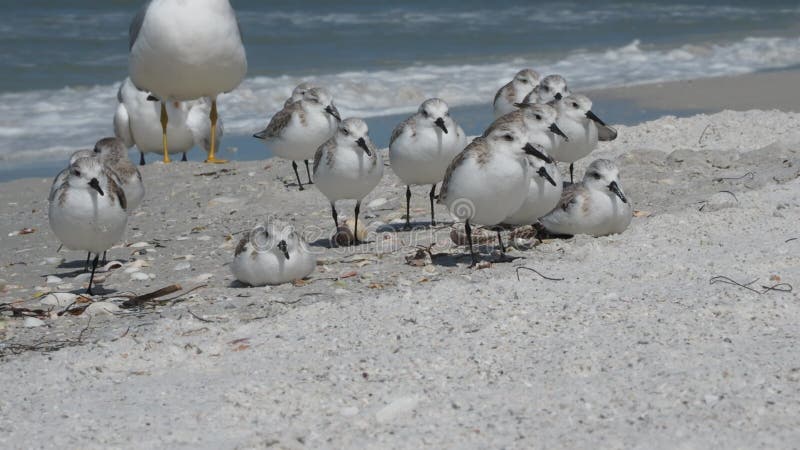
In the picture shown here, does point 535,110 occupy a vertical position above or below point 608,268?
above

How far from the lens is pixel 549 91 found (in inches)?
397

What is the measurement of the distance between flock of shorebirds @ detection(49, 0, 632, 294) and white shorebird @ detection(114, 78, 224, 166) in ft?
2.36

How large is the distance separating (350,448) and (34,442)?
1169mm

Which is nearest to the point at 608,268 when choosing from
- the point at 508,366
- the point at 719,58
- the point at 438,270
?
the point at 438,270

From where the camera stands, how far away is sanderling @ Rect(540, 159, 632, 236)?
24.2 feet

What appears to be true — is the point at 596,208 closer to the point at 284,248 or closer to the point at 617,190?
the point at 617,190

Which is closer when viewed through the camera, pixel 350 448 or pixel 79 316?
pixel 350 448

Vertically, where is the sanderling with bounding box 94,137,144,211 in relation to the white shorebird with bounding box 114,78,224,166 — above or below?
below

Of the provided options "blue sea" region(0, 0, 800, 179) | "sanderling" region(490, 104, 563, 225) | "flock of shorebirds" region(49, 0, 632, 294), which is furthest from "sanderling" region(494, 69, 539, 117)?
"sanderling" region(490, 104, 563, 225)

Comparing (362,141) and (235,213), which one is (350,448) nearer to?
(362,141)

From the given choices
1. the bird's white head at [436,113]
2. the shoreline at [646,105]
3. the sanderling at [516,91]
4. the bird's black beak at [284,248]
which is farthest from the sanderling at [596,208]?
the shoreline at [646,105]

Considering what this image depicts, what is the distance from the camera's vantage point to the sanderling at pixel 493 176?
6.54 metres

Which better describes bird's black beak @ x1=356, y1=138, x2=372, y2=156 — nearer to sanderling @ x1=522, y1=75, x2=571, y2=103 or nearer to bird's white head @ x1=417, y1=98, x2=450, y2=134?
bird's white head @ x1=417, y1=98, x2=450, y2=134

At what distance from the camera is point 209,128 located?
13.0m
